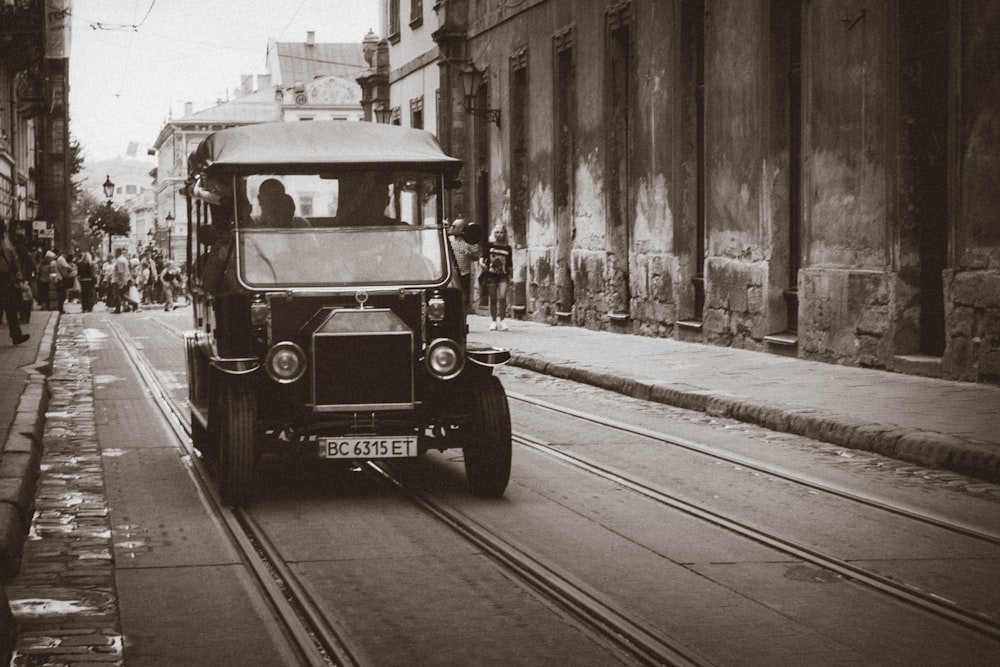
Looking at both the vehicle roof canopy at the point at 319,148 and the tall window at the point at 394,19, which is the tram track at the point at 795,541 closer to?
the vehicle roof canopy at the point at 319,148

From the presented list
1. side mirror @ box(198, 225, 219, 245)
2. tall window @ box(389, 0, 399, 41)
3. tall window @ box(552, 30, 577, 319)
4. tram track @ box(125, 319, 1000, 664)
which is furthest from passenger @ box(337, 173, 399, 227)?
tall window @ box(389, 0, 399, 41)

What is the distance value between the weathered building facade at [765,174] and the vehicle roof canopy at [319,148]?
6.28m

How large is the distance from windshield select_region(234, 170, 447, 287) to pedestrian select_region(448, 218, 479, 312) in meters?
0.14

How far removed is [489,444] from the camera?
878 cm

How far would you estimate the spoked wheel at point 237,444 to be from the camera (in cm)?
856

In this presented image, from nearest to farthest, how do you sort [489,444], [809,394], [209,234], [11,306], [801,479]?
[489,444], [801,479], [209,234], [809,394], [11,306]

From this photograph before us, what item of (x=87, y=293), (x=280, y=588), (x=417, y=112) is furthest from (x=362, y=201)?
(x=87, y=293)

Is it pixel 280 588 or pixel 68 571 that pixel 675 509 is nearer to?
pixel 280 588

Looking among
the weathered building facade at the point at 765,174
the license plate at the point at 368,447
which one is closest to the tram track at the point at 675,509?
the license plate at the point at 368,447

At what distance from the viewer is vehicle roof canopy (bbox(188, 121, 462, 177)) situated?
9523 mm

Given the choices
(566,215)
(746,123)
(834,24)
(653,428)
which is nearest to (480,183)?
(566,215)

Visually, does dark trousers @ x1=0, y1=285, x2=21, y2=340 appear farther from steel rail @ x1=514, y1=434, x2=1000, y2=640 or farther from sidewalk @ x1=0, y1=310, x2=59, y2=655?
steel rail @ x1=514, y1=434, x2=1000, y2=640

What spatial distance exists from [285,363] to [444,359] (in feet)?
2.93

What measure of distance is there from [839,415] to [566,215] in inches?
594
